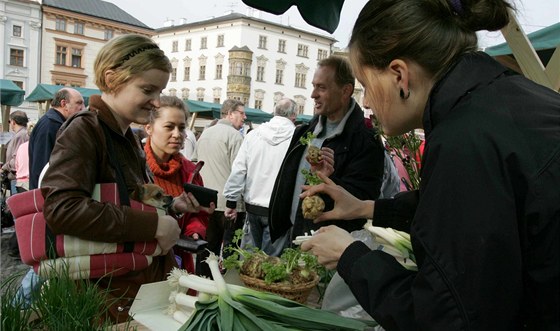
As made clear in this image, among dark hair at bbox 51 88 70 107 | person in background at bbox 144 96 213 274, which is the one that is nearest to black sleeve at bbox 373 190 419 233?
person in background at bbox 144 96 213 274

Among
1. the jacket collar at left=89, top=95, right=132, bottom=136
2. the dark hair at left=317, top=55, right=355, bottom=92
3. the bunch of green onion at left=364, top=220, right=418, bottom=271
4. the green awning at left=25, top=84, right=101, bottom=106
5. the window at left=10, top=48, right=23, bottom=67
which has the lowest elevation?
the bunch of green onion at left=364, top=220, right=418, bottom=271

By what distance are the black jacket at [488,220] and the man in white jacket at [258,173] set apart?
116 inches

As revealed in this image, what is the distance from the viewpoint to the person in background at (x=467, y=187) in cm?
81

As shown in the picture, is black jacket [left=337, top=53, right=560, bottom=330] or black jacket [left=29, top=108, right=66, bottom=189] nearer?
black jacket [left=337, top=53, right=560, bottom=330]

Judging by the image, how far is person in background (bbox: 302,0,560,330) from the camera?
2.64 ft

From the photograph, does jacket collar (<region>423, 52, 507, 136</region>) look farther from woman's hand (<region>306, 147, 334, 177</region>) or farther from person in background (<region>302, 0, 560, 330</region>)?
woman's hand (<region>306, 147, 334, 177</region>)

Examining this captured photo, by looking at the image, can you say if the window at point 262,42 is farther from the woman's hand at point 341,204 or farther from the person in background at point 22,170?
the woman's hand at point 341,204

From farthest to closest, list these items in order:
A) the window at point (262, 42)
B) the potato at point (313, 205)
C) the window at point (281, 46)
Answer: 1. the window at point (281, 46)
2. the window at point (262, 42)
3. the potato at point (313, 205)

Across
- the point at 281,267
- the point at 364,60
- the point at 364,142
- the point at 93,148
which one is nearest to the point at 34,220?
the point at 93,148

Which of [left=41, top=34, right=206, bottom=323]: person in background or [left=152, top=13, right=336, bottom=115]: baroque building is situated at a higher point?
[left=152, top=13, right=336, bottom=115]: baroque building

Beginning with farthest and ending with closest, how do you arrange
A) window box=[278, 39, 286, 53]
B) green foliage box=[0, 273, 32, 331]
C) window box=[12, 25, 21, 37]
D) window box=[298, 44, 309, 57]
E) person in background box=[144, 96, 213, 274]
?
window box=[298, 44, 309, 57]
window box=[278, 39, 286, 53]
window box=[12, 25, 21, 37]
person in background box=[144, 96, 213, 274]
green foliage box=[0, 273, 32, 331]

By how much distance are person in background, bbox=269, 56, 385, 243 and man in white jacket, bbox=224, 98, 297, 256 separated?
821 mm

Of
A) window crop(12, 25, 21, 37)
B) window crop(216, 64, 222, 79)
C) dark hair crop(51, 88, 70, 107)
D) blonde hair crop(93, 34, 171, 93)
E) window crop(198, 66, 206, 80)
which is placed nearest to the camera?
blonde hair crop(93, 34, 171, 93)

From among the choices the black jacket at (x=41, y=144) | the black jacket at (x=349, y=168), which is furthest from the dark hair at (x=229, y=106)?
the black jacket at (x=349, y=168)
